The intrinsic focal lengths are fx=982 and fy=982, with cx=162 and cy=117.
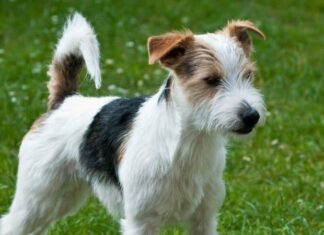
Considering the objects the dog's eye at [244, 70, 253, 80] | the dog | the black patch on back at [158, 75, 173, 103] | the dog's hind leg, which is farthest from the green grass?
the dog's eye at [244, 70, 253, 80]

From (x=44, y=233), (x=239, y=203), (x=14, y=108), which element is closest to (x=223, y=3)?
(x=14, y=108)

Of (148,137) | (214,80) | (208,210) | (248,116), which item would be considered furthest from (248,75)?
(208,210)

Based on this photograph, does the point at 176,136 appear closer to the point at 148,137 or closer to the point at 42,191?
the point at 148,137

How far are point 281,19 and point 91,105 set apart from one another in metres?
8.35

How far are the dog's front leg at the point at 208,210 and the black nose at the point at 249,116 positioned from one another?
26.6 inches

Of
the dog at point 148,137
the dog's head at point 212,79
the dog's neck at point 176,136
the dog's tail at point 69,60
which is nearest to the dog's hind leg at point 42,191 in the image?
the dog at point 148,137

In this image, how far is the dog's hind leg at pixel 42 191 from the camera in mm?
6121

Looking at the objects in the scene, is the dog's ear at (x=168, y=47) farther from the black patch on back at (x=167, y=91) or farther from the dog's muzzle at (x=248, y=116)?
the dog's muzzle at (x=248, y=116)

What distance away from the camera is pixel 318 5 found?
Result: 49.4 ft

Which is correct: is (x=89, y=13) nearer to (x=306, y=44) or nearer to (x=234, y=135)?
(x=306, y=44)

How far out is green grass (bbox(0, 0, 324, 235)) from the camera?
7.17 m

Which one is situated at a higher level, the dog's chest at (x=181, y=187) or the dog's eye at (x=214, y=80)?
the dog's eye at (x=214, y=80)

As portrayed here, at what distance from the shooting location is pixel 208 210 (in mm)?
5746

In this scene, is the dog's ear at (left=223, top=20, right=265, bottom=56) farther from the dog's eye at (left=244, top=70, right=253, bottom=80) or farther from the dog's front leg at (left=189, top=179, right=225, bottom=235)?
the dog's front leg at (left=189, top=179, right=225, bottom=235)
